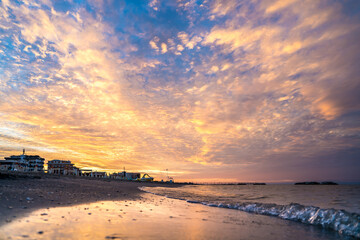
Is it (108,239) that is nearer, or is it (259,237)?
(108,239)

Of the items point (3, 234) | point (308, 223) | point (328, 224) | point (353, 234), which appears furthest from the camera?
point (308, 223)

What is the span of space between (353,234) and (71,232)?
1012cm

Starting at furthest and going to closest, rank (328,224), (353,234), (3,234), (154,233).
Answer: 1. (328,224)
2. (353,234)
3. (154,233)
4. (3,234)

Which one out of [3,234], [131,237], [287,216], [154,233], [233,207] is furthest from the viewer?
[233,207]

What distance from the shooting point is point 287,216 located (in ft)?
37.7

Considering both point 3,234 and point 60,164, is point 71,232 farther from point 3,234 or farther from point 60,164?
point 60,164

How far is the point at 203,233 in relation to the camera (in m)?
6.26

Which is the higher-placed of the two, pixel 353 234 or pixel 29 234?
pixel 29 234

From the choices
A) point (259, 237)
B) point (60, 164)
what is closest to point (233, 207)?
point (259, 237)

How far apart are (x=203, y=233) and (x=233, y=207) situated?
10.1 m

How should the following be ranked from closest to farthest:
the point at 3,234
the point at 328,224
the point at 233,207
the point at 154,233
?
the point at 3,234 → the point at 154,233 → the point at 328,224 → the point at 233,207

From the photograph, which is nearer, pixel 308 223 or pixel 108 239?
pixel 108 239

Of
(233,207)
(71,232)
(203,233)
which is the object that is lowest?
(233,207)

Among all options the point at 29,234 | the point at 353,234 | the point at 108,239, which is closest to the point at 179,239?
the point at 108,239
